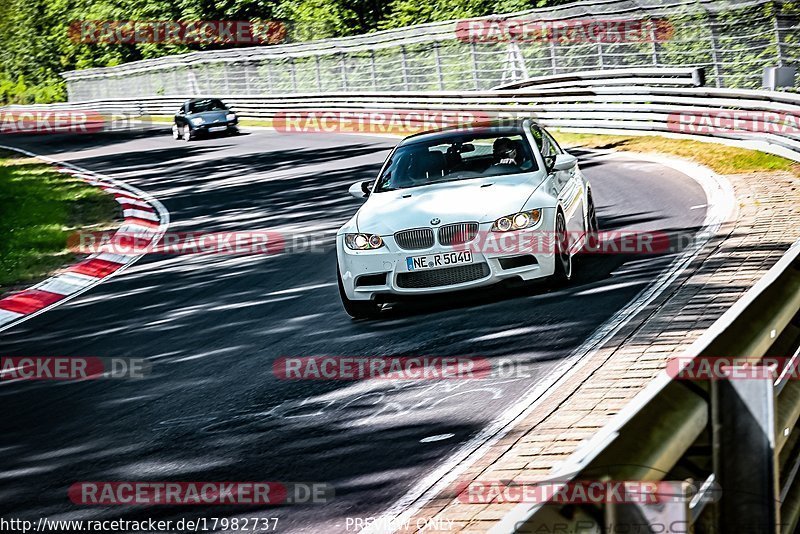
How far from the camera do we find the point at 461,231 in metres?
9.43

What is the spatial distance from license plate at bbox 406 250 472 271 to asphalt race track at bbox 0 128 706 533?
1.17 ft

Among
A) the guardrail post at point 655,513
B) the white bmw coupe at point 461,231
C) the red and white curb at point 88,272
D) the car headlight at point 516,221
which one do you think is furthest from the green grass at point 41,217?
the guardrail post at point 655,513

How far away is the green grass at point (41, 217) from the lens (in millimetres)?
16391

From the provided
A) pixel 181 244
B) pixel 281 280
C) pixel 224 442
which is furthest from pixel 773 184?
pixel 224 442

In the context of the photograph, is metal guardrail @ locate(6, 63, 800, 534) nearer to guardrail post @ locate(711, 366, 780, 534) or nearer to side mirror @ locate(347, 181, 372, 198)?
guardrail post @ locate(711, 366, 780, 534)

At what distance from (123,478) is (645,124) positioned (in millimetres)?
19060

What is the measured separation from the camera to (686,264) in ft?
34.1

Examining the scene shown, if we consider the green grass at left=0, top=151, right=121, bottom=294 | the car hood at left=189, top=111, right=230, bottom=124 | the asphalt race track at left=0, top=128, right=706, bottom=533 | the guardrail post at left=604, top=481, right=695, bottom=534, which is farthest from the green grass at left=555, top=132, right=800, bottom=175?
the guardrail post at left=604, top=481, right=695, bottom=534

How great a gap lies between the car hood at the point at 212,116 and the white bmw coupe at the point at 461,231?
2646 cm

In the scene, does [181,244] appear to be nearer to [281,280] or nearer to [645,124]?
[281,280]

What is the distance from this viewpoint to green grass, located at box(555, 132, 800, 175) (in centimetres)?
1683

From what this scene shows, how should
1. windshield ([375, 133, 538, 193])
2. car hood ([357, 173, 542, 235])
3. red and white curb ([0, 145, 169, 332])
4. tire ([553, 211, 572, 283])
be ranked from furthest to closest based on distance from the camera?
red and white curb ([0, 145, 169, 332]), windshield ([375, 133, 538, 193]), tire ([553, 211, 572, 283]), car hood ([357, 173, 542, 235])

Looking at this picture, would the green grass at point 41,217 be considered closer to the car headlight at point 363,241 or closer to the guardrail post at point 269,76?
the car headlight at point 363,241

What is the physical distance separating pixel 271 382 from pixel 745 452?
5.44 meters
